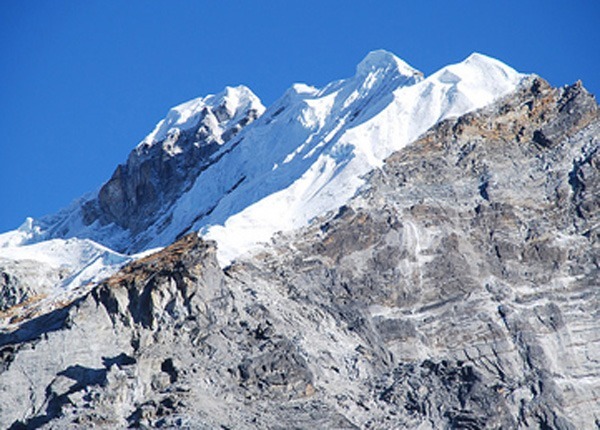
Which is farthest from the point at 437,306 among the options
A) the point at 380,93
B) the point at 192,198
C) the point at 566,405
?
the point at 192,198

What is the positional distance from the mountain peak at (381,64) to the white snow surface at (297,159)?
0.14 m

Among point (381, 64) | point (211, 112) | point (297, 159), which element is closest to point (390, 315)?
point (297, 159)

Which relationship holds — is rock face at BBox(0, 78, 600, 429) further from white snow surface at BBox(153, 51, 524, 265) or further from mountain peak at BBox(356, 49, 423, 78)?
mountain peak at BBox(356, 49, 423, 78)

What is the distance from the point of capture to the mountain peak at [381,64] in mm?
129750

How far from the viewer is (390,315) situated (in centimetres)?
9106

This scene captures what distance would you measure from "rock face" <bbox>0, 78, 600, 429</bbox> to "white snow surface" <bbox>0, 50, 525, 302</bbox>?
3341 mm

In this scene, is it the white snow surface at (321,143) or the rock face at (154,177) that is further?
the rock face at (154,177)

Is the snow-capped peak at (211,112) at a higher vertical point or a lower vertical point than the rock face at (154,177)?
higher

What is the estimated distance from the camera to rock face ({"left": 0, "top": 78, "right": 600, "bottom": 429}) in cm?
7588

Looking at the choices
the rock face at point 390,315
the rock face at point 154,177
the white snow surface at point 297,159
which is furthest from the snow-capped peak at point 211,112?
the rock face at point 390,315

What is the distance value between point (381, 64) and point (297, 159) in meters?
19.6

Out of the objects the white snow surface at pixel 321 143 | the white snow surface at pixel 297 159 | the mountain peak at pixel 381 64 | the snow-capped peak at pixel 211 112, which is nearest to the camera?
the white snow surface at pixel 321 143

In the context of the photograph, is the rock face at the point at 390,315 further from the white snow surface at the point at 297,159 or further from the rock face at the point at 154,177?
the rock face at the point at 154,177

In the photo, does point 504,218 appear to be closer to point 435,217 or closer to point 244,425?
point 435,217
